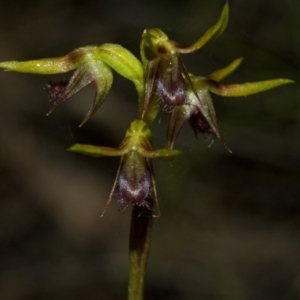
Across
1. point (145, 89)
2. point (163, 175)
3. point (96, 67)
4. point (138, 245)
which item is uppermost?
point (163, 175)

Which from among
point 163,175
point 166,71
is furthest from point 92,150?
point 163,175

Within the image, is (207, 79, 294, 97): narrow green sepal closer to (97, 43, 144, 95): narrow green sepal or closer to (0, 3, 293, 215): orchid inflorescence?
(0, 3, 293, 215): orchid inflorescence

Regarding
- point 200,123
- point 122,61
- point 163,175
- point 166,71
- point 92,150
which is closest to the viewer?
point 92,150

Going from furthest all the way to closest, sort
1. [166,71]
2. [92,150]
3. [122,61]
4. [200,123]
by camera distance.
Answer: [200,123] → [122,61] → [166,71] → [92,150]

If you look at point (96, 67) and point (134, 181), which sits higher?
point (96, 67)

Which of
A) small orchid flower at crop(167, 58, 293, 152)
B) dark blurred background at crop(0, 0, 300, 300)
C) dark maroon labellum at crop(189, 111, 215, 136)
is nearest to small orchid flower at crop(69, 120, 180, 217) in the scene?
small orchid flower at crop(167, 58, 293, 152)

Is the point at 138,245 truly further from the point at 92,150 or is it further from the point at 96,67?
the point at 96,67

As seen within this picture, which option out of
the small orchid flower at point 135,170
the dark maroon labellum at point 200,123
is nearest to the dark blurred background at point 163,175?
the dark maroon labellum at point 200,123

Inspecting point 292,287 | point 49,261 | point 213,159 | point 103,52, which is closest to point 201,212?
point 213,159
